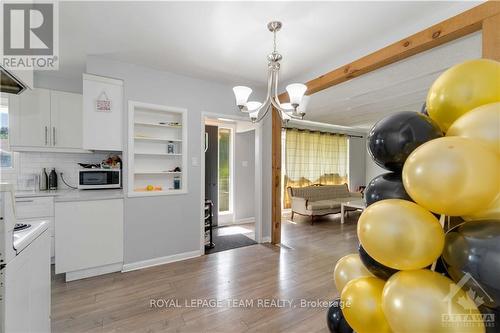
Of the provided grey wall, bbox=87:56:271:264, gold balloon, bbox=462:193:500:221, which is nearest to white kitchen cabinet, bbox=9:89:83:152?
grey wall, bbox=87:56:271:264

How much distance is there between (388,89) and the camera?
11.2 feet

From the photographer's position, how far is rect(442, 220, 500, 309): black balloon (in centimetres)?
55

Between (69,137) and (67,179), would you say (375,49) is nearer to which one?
(69,137)

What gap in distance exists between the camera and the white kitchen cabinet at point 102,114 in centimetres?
253

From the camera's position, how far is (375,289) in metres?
0.80

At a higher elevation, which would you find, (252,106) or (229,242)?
(252,106)

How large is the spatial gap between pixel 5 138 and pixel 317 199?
223 inches

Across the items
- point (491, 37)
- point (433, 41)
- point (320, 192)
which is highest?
point (433, 41)

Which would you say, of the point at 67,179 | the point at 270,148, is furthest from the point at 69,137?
the point at 270,148

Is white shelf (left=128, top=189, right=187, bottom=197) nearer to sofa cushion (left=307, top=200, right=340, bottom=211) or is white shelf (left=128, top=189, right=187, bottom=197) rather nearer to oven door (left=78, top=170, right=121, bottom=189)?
oven door (left=78, top=170, right=121, bottom=189)

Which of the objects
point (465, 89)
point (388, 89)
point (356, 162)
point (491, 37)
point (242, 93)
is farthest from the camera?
point (356, 162)

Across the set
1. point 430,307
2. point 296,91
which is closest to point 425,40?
point 296,91

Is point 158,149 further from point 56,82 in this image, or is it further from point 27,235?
point 27,235

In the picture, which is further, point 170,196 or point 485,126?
point 170,196
